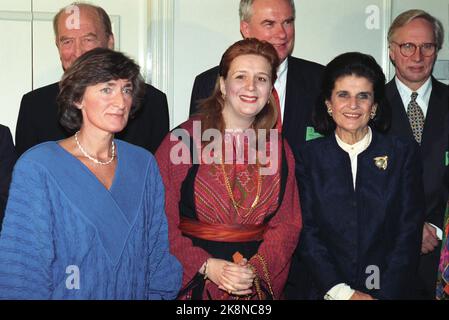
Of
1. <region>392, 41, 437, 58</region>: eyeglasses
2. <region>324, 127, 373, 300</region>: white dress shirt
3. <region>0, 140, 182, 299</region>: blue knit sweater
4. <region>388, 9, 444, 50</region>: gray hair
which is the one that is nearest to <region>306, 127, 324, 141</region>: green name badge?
<region>324, 127, 373, 300</region>: white dress shirt

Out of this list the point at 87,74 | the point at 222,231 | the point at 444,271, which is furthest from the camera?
the point at 222,231

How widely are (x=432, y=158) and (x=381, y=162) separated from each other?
53 cm

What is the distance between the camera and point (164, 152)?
304 centimetres

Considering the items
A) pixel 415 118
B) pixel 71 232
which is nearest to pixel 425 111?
pixel 415 118

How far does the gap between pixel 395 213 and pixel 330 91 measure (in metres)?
0.65

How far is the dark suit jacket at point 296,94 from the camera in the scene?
353 centimetres

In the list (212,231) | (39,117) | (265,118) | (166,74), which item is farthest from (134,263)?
(166,74)

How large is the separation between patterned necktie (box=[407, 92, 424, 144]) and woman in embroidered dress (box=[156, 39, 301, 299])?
89 cm

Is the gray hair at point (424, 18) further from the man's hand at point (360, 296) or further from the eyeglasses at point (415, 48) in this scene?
the man's hand at point (360, 296)

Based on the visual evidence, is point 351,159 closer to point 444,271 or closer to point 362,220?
point 362,220

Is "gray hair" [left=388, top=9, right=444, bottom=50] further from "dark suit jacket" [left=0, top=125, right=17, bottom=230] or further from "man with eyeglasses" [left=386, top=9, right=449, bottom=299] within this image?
"dark suit jacket" [left=0, top=125, right=17, bottom=230]

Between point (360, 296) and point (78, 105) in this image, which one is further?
point (360, 296)

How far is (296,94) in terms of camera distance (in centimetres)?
363

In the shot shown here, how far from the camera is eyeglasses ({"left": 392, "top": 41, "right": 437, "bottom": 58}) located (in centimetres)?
387
